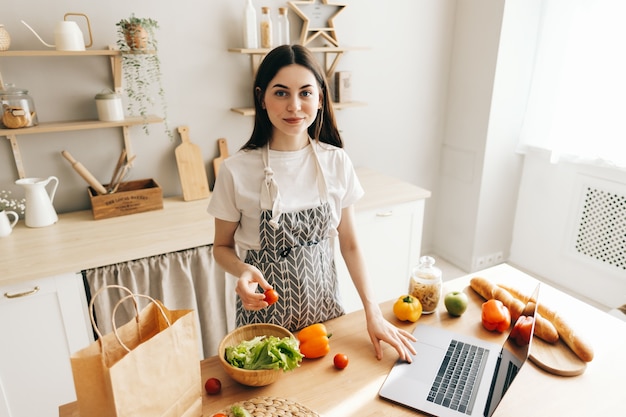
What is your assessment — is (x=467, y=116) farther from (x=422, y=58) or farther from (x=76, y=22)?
(x=76, y=22)

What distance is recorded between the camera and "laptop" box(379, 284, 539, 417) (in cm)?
97

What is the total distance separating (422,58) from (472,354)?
2.42m

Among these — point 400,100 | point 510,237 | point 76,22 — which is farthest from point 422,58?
point 76,22

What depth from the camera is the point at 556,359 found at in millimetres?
1126

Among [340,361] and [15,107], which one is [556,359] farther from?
[15,107]

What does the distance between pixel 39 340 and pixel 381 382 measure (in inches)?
55.5

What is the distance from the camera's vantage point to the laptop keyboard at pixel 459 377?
3.27 ft

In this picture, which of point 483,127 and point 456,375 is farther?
point 483,127

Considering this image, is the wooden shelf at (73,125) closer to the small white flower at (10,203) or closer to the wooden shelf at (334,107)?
the small white flower at (10,203)

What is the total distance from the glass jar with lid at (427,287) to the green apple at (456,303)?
0.03m

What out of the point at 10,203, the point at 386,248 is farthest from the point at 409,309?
the point at 10,203

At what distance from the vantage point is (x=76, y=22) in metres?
2.03

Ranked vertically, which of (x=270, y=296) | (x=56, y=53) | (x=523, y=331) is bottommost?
(x=523, y=331)

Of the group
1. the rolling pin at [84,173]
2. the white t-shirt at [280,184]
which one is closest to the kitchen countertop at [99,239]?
the rolling pin at [84,173]
